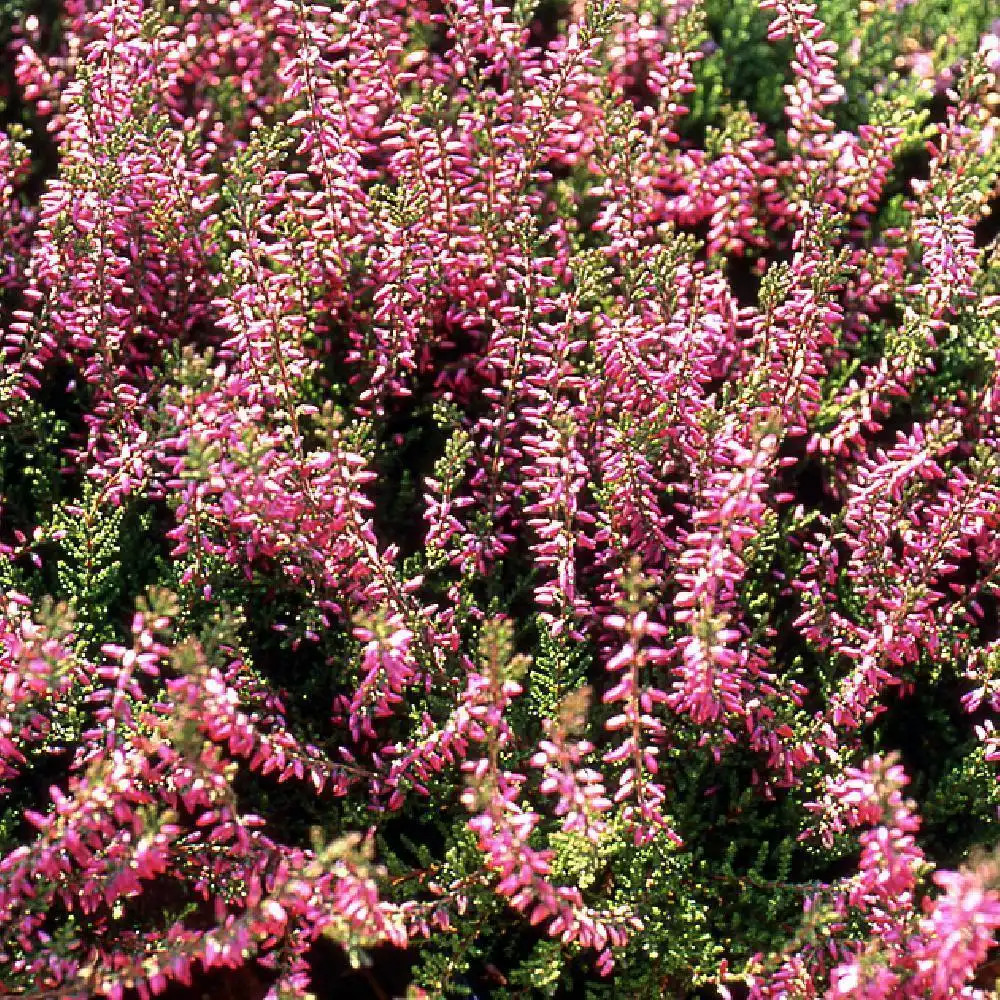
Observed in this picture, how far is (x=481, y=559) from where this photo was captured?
3.72 metres

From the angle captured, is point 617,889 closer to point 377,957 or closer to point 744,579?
point 377,957

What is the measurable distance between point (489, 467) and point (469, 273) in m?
0.70

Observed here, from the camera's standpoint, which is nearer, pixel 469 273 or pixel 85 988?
pixel 85 988

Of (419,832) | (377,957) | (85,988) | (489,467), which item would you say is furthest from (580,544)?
(85,988)

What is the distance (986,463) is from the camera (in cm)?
348

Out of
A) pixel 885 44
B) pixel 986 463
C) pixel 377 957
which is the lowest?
pixel 377 957

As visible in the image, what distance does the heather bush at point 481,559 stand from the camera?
300 cm

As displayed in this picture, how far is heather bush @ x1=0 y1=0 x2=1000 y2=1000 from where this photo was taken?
3004 mm

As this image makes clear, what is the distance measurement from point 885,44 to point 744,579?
8.85ft

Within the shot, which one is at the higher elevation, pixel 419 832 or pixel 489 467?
pixel 489 467

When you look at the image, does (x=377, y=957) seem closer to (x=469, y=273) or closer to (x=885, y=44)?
(x=469, y=273)

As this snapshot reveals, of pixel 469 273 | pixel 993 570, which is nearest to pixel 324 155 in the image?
pixel 469 273

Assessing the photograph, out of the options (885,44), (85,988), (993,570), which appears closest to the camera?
(85,988)

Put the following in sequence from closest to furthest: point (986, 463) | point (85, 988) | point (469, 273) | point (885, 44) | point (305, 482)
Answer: point (85, 988)
point (305, 482)
point (986, 463)
point (469, 273)
point (885, 44)
